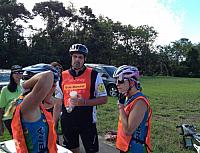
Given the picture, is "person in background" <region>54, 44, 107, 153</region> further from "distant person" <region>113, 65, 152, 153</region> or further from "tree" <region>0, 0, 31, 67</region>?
"tree" <region>0, 0, 31, 67</region>

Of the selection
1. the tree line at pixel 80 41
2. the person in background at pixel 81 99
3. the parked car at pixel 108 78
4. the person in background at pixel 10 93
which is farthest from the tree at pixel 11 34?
the person in background at pixel 81 99

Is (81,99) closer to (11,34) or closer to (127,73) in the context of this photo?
(127,73)

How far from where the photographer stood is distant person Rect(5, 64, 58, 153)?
2.72 m

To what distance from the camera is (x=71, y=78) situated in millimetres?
4629

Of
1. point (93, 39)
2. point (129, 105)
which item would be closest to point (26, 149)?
point (129, 105)

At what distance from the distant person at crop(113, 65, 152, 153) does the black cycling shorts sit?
98 cm

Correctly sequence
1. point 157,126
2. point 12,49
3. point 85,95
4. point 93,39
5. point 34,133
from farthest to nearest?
point 93,39
point 12,49
point 157,126
point 85,95
point 34,133

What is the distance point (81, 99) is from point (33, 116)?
5.70 feet

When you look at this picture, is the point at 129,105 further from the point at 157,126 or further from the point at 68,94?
the point at 157,126

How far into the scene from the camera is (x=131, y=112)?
346 centimetres

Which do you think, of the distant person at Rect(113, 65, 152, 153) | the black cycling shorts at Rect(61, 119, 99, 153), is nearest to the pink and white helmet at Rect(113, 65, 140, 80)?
the distant person at Rect(113, 65, 152, 153)

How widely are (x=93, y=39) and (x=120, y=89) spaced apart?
51.1 metres

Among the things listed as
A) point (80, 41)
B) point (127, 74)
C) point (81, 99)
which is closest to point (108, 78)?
point (81, 99)

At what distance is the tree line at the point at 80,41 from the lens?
46.6 metres
